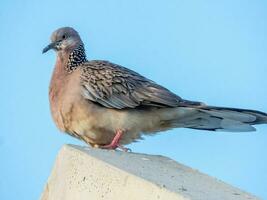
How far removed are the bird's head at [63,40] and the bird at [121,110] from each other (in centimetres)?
64

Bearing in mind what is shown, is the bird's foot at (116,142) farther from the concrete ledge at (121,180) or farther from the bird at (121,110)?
the concrete ledge at (121,180)

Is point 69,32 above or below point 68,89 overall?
above

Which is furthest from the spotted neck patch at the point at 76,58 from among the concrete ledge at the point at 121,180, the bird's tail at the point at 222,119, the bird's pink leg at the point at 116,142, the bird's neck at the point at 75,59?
the concrete ledge at the point at 121,180

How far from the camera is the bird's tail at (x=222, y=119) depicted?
22.9ft

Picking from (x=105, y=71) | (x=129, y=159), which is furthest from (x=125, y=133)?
(x=129, y=159)

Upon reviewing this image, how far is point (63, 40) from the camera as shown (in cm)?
870

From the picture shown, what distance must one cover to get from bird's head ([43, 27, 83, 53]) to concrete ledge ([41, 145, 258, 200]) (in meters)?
4.08

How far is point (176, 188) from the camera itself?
13.3ft

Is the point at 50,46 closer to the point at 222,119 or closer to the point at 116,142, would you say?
the point at 116,142

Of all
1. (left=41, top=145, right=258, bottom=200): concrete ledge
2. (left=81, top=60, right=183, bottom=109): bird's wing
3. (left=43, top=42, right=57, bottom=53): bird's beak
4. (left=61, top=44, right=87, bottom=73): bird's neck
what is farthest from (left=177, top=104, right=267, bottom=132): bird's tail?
(left=41, top=145, right=258, bottom=200): concrete ledge

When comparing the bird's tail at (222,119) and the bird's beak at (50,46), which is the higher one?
the bird's beak at (50,46)

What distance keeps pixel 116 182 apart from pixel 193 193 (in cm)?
44

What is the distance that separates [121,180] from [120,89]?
374 centimetres

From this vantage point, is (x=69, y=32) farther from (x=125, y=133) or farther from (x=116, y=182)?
(x=116, y=182)
